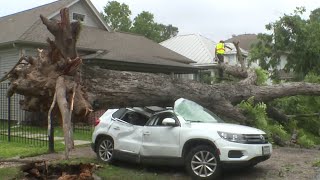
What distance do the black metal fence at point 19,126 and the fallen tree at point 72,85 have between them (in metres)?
4.55

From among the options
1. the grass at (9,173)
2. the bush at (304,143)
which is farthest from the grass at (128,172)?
the bush at (304,143)

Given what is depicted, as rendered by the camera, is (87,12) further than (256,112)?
Yes

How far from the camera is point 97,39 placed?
23.5m

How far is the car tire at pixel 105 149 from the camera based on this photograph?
392 inches

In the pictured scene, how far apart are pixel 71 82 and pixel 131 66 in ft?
40.4

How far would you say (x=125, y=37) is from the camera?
26516 millimetres

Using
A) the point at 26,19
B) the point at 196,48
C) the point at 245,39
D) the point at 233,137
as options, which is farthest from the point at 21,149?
the point at 245,39

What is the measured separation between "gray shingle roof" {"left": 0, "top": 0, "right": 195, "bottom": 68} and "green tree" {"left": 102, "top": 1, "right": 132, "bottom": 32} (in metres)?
25.1

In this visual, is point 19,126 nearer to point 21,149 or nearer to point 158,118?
point 21,149

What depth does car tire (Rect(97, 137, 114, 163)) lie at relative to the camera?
997 centimetres

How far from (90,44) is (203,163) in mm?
14941

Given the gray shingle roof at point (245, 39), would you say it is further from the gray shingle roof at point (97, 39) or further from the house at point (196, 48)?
the gray shingle roof at point (97, 39)

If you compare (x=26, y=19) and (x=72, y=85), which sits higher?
(x=26, y=19)

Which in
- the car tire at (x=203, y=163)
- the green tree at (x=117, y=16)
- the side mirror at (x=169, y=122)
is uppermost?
the green tree at (x=117, y=16)
